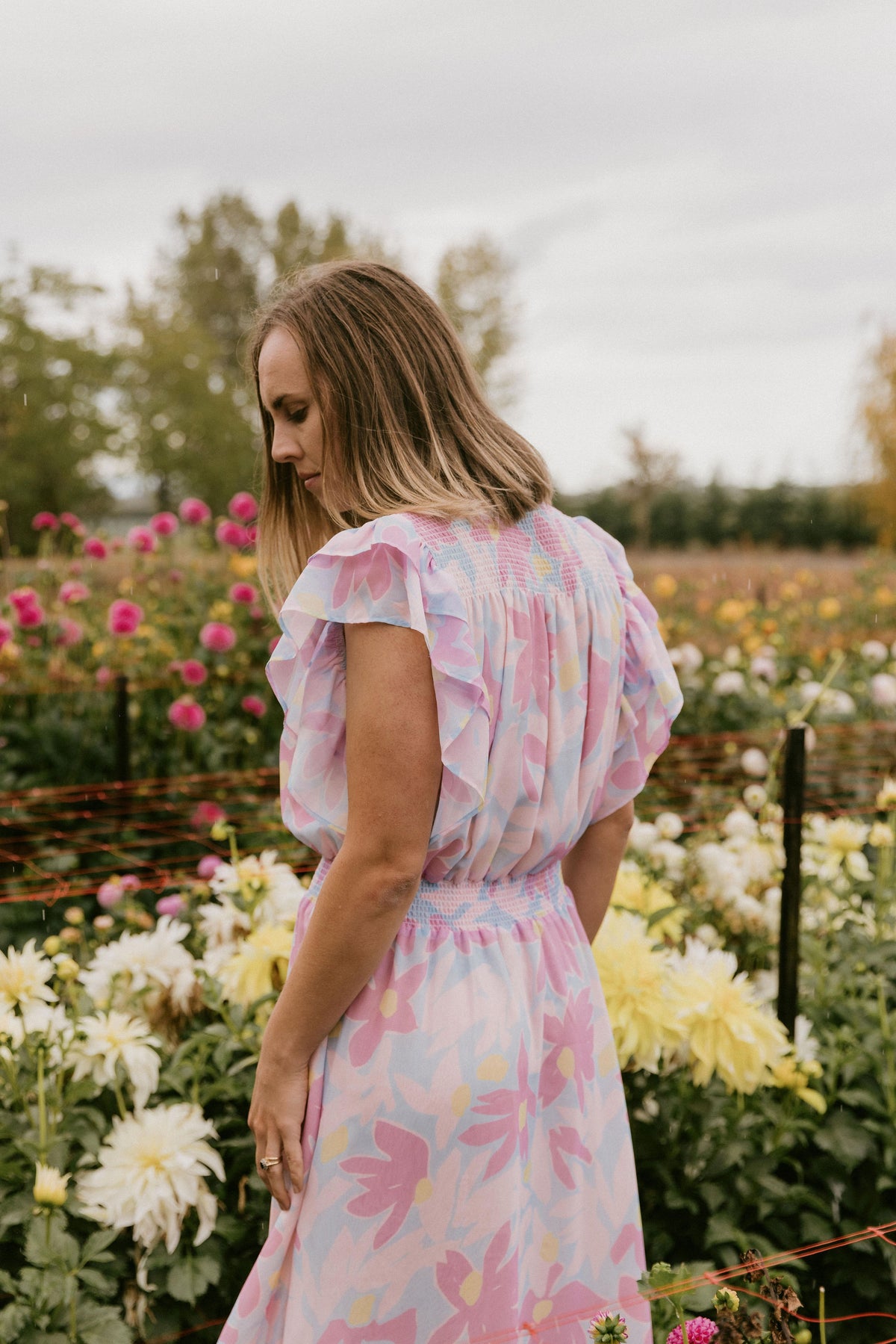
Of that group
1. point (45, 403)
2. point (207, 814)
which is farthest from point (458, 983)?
point (45, 403)

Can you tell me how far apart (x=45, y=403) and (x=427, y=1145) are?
861 inches

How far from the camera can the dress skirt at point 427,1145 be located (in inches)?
43.6

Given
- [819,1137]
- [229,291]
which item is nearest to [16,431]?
[229,291]

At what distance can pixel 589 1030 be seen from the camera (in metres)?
1.29

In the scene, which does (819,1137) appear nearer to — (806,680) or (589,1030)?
(589,1030)

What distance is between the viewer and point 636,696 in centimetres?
135

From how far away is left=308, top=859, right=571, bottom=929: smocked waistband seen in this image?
3.83 feet

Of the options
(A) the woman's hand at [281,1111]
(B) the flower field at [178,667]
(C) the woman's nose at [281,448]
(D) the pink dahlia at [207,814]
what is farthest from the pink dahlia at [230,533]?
(A) the woman's hand at [281,1111]

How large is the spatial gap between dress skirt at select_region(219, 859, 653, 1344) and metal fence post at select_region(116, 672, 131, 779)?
2.69 meters

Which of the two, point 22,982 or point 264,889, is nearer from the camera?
point 22,982

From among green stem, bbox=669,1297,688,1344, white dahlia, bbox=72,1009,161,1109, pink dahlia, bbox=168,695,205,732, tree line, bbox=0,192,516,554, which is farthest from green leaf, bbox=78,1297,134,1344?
tree line, bbox=0,192,516,554

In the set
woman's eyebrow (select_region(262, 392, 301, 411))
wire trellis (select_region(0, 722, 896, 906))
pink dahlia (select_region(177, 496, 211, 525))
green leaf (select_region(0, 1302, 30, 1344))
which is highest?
woman's eyebrow (select_region(262, 392, 301, 411))

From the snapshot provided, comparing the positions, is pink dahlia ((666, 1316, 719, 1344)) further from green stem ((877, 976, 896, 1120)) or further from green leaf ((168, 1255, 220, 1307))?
green stem ((877, 976, 896, 1120))

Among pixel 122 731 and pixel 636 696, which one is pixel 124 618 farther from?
pixel 636 696
